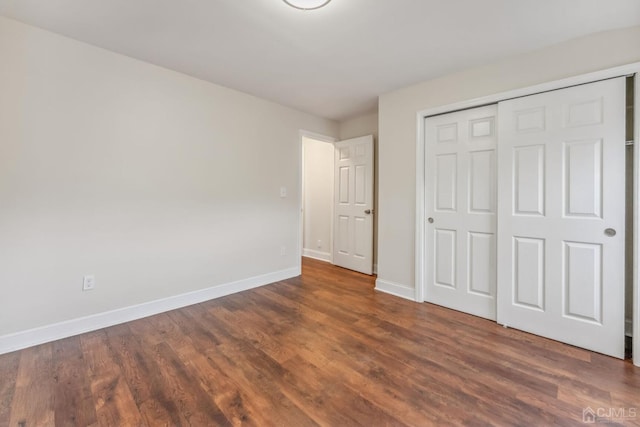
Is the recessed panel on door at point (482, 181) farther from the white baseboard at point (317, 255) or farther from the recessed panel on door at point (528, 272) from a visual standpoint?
the white baseboard at point (317, 255)

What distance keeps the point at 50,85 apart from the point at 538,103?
392cm

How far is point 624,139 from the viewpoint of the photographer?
1.94 meters

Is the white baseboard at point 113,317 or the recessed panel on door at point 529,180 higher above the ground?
the recessed panel on door at point 529,180

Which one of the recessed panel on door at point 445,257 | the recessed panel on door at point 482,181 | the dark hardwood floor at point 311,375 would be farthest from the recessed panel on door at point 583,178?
the dark hardwood floor at point 311,375

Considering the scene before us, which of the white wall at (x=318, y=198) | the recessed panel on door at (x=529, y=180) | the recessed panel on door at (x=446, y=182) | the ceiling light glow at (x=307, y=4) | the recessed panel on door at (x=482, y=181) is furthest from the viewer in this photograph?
the white wall at (x=318, y=198)

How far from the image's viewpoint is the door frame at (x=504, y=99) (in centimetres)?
188

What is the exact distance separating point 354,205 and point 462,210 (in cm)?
174

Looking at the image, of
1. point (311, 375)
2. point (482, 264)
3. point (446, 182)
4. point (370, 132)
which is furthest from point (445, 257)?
point (370, 132)

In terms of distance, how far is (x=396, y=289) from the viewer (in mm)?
3207

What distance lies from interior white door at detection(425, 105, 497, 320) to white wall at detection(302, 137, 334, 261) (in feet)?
6.74

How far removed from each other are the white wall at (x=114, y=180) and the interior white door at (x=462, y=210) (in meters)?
2.07

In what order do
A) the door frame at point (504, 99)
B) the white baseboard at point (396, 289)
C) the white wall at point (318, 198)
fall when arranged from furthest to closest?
1. the white wall at point (318, 198)
2. the white baseboard at point (396, 289)
3. the door frame at point (504, 99)

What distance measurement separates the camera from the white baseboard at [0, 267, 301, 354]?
203 cm

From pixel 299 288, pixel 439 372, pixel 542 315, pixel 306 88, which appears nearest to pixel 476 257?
pixel 542 315
